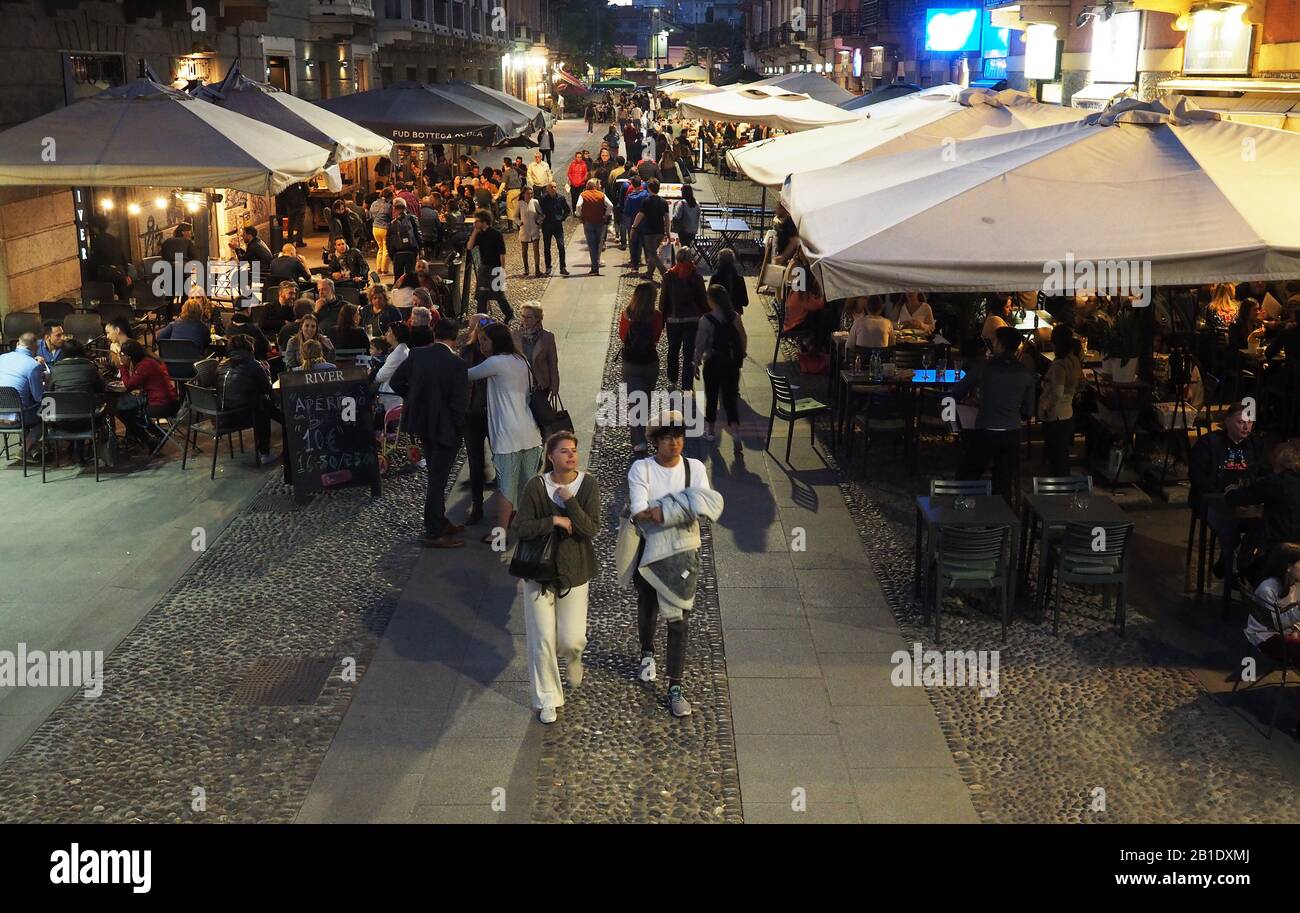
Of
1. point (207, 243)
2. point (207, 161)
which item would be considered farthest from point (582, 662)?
point (207, 243)

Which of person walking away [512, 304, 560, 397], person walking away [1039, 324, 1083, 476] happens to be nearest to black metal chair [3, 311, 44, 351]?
person walking away [512, 304, 560, 397]

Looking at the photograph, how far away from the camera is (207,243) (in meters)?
18.4

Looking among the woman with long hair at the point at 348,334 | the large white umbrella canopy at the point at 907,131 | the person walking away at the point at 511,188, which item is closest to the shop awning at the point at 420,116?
the person walking away at the point at 511,188

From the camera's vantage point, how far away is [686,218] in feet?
70.8

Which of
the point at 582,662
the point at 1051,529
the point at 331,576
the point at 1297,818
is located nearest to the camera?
the point at 1297,818

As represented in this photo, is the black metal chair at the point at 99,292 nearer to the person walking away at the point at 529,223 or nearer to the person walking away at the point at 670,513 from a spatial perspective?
the person walking away at the point at 529,223

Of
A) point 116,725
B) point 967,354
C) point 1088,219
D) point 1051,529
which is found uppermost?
point 1088,219

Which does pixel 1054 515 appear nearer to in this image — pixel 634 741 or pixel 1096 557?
pixel 1096 557

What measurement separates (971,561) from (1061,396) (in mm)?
2623

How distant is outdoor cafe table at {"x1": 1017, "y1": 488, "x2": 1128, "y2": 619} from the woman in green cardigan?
3.20 m

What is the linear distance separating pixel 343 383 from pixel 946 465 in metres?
5.45

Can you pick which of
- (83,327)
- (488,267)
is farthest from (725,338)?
(488,267)

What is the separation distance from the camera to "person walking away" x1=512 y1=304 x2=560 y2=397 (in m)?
9.88

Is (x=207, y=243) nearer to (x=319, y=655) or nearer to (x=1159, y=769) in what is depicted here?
(x=319, y=655)
